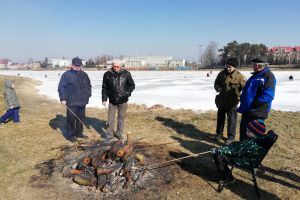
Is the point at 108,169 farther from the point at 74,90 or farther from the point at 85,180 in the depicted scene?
the point at 74,90

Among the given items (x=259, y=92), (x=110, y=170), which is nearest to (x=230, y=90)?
(x=259, y=92)

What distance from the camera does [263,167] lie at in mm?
5652

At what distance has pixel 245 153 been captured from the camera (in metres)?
4.42

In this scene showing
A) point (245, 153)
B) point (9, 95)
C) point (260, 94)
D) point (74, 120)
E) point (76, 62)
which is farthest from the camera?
point (9, 95)

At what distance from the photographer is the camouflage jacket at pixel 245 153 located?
4336mm

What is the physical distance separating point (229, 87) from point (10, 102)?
258 inches

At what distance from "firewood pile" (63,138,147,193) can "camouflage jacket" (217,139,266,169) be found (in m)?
1.54

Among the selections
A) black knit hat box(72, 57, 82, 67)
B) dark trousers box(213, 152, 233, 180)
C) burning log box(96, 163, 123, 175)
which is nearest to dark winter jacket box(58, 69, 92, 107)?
black knit hat box(72, 57, 82, 67)

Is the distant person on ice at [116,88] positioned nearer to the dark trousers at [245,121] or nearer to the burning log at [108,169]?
the burning log at [108,169]

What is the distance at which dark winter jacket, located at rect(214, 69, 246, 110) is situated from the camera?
272 inches

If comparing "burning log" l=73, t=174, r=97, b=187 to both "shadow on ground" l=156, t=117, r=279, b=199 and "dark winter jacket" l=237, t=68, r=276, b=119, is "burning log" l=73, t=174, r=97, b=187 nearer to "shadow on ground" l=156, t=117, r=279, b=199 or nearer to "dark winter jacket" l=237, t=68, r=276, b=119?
"shadow on ground" l=156, t=117, r=279, b=199

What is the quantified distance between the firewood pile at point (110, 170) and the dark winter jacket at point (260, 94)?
2.23 meters

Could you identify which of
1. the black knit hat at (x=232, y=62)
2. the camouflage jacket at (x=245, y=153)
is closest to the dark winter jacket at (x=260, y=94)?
the camouflage jacket at (x=245, y=153)

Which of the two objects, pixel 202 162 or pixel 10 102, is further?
pixel 10 102
